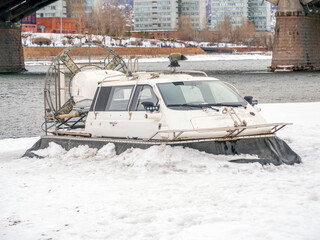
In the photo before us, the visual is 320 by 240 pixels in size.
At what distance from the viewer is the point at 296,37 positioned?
67.4 m

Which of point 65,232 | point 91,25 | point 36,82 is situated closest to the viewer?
point 65,232

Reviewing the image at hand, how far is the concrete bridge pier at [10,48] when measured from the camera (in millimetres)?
76188

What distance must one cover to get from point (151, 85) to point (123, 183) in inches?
97.8

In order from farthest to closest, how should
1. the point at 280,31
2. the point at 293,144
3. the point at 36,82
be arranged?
the point at 280,31
the point at 36,82
the point at 293,144

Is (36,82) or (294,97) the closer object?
(294,97)

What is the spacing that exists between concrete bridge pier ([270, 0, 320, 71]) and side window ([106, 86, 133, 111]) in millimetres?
56540

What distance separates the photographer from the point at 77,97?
1518cm

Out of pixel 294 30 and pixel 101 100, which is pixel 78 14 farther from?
pixel 101 100

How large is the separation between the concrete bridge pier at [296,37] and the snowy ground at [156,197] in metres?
55.5

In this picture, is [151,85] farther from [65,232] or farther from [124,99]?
[65,232]

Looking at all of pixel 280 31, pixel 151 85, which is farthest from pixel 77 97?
pixel 280 31

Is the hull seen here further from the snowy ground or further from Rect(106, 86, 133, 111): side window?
Rect(106, 86, 133, 111): side window

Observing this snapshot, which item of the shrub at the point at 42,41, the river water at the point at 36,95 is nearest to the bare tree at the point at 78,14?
the shrub at the point at 42,41

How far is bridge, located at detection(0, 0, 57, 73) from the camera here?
→ 240 ft
